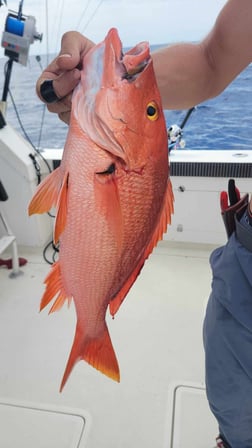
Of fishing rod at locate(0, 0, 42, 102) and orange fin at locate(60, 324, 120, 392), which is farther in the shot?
fishing rod at locate(0, 0, 42, 102)

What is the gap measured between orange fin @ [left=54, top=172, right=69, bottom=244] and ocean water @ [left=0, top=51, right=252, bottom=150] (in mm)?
3464

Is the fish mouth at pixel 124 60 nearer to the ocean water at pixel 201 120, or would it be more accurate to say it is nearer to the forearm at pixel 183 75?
the forearm at pixel 183 75

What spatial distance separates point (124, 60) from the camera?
0.52 m

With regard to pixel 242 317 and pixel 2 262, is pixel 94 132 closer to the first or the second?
pixel 242 317

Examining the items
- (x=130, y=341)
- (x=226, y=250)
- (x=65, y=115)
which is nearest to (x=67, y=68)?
(x=65, y=115)

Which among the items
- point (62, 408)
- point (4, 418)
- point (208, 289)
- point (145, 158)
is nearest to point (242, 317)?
point (145, 158)

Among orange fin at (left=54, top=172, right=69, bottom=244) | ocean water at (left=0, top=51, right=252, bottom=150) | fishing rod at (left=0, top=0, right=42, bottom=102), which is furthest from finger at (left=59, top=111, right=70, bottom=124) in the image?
ocean water at (left=0, top=51, right=252, bottom=150)

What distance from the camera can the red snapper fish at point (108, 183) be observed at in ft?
1.75

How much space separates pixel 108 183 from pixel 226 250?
0.57m

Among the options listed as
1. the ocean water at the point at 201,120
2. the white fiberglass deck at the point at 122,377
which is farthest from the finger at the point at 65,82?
the ocean water at the point at 201,120

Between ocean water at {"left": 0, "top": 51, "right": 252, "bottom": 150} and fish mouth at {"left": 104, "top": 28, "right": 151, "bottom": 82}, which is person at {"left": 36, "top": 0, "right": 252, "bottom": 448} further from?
ocean water at {"left": 0, "top": 51, "right": 252, "bottom": 150}

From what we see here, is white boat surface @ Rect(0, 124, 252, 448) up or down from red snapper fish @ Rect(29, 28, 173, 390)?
down

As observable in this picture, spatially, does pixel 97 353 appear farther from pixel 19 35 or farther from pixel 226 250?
pixel 19 35

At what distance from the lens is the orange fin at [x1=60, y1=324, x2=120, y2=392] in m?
0.69
